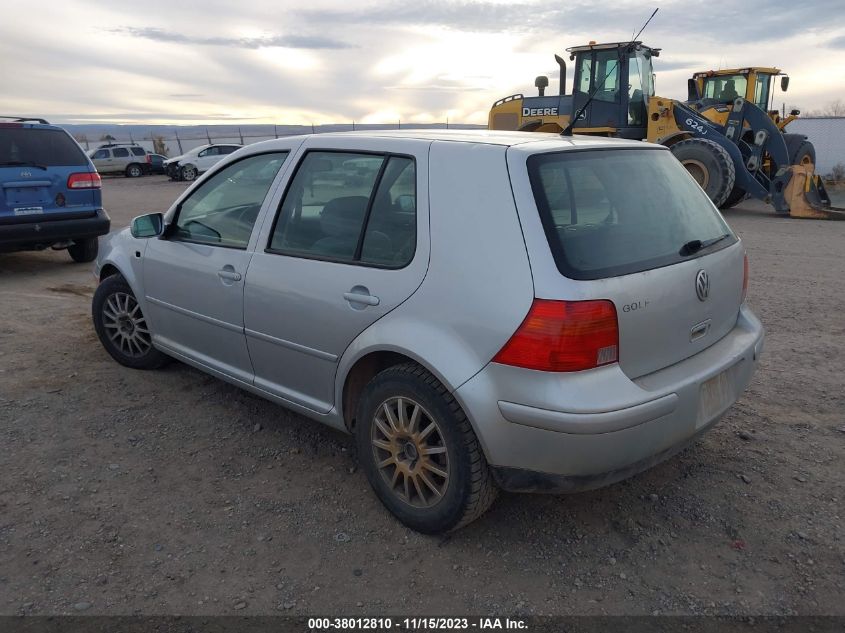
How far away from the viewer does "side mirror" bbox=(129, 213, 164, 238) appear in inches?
168

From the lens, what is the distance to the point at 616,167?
3.09 m

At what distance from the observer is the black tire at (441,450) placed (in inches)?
108

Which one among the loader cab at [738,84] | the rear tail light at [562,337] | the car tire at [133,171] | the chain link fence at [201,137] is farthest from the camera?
the chain link fence at [201,137]

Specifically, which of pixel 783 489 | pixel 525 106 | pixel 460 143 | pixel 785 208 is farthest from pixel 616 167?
pixel 525 106

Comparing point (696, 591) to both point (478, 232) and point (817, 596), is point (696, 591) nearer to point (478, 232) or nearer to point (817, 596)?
point (817, 596)

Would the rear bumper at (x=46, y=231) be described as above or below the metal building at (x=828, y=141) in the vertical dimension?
above

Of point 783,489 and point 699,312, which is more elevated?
point 699,312

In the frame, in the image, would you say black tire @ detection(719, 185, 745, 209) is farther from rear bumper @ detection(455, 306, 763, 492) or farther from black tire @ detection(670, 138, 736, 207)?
rear bumper @ detection(455, 306, 763, 492)

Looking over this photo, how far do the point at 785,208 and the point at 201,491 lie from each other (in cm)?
1395

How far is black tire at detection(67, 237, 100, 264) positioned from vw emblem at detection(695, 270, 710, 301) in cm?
811

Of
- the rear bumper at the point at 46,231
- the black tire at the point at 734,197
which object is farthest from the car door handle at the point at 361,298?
the black tire at the point at 734,197

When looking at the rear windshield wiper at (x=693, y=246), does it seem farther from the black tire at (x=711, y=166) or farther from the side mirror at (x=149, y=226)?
the black tire at (x=711, y=166)

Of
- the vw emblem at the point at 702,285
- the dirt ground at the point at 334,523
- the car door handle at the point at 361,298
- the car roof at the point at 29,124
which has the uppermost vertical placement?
the car roof at the point at 29,124

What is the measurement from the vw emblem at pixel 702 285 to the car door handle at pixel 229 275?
7.33 feet
